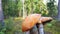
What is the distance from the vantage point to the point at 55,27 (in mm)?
3961

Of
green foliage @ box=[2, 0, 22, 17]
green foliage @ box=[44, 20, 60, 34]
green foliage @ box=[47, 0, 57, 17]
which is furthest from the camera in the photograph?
green foliage @ box=[2, 0, 22, 17]

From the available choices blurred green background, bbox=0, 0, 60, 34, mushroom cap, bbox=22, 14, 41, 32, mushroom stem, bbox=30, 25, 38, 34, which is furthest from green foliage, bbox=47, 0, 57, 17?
mushroom cap, bbox=22, 14, 41, 32

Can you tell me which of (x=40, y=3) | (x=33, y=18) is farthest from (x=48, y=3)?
(x=33, y=18)

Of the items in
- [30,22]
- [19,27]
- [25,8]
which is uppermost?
[30,22]

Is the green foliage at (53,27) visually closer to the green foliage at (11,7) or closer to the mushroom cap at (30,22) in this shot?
the green foliage at (11,7)

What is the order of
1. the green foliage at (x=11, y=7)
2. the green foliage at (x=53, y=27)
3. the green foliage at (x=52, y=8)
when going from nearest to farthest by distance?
1. the green foliage at (x=53, y=27)
2. the green foliage at (x=52, y=8)
3. the green foliage at (x=11, y=7)

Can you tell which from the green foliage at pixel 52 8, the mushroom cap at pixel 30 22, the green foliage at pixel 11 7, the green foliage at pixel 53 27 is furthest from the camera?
the green foliage at pixel 11 7

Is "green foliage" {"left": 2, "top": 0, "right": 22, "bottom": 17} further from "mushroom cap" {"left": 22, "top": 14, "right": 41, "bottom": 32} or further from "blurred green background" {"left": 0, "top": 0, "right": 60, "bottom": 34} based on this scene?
"mushroom cap" {"left": 22, "top": 14, "right": 41, "bottom": 32}

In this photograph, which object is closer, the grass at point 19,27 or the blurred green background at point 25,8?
the grass at point 19,27

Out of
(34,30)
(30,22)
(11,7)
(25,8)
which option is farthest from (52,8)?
(30,22)

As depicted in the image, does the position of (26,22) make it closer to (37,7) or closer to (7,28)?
(7,28)

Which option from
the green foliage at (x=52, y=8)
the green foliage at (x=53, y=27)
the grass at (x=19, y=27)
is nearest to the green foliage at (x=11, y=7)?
the grass at (x=19, y=27)

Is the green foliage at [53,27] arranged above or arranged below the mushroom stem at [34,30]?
below

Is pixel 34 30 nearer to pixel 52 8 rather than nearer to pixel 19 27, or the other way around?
pixel 19 27
